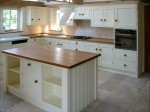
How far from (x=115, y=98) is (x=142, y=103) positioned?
0.51 metres

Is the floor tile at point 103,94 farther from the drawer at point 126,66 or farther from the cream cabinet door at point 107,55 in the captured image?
the cream cabinet door at point 107,55

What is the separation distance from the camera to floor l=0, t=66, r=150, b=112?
3178 mm

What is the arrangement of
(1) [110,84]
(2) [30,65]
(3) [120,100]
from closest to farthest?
(2) [30,65], (3) [120,100], (1) [110,84]

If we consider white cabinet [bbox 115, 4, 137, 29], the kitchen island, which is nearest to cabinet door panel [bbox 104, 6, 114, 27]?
white cabinet [bbox 115, 4, 137, 29]

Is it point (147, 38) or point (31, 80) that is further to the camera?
point (147, 38)

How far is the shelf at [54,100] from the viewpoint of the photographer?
10.1 ft

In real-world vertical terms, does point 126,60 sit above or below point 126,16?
below

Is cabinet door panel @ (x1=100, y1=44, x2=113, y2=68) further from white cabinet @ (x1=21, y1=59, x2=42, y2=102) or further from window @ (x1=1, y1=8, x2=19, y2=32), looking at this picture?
window @ (x1=1, y1=8, x2=19, y2=32)

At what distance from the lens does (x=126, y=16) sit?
15.6 feet

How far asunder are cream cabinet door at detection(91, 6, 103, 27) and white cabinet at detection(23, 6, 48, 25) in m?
2.24

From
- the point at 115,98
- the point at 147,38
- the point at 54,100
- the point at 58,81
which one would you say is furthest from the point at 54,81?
the point at 147,38

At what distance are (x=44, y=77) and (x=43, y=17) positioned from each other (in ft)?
13.8

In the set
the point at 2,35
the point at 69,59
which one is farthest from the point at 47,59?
the point at 2,35

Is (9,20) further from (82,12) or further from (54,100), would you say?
(54,100)
